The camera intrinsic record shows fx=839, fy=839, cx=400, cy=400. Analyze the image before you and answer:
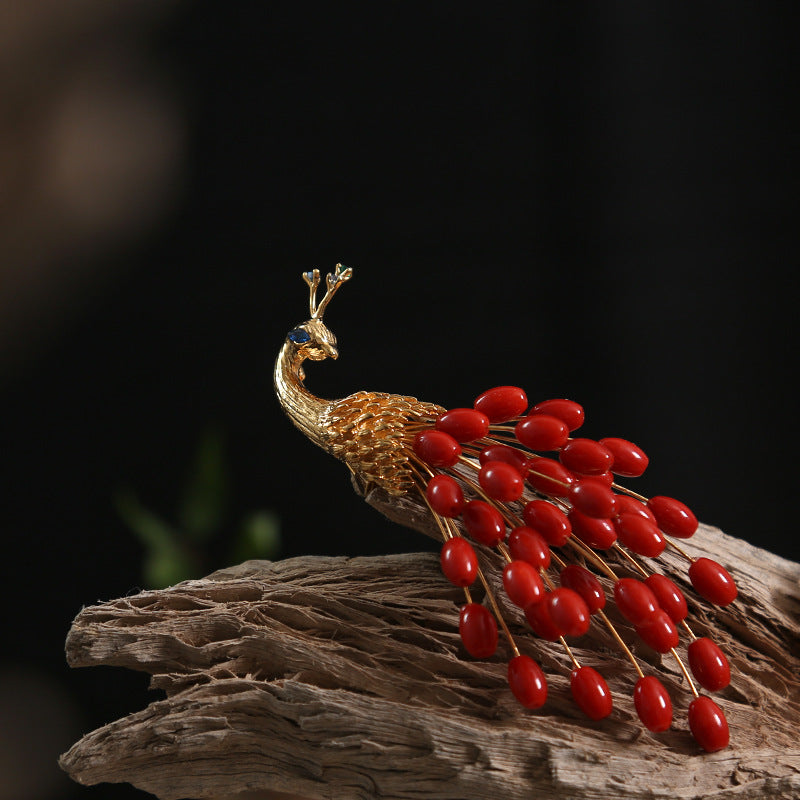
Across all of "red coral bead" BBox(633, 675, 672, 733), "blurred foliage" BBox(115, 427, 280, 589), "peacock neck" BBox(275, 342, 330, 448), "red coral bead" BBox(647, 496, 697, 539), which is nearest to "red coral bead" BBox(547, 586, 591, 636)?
"red coral bead" BBox(633, 675, 672, 733)

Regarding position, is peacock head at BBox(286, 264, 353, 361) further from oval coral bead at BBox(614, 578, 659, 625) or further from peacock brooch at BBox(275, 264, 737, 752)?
oval coral bead at BBox(614, 578, 659, 625)

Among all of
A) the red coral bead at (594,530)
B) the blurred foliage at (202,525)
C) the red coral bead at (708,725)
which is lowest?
the blurred foliage at (202,525)

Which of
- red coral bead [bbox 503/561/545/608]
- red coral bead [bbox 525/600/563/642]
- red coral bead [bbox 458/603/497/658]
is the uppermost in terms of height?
red coral bead [bbox 503/561/545/608]

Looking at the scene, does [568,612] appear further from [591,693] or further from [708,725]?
[708,725]

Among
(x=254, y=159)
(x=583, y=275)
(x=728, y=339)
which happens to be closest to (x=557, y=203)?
(x=583, y=275)

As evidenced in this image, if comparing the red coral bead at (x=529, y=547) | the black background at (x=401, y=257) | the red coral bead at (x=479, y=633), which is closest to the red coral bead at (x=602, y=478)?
the red coral bead at (x=529, y=547)

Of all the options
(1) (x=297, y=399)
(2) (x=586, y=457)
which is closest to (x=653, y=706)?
(2) (x=586, y=457)

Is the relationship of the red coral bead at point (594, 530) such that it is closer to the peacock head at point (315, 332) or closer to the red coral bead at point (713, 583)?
the red coral bead at point (713, 583)
